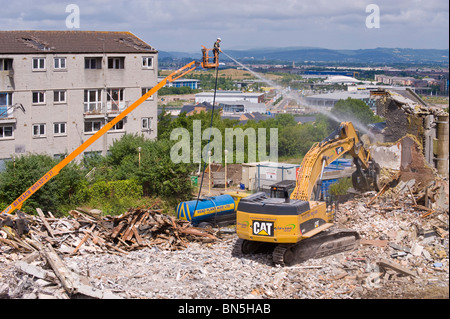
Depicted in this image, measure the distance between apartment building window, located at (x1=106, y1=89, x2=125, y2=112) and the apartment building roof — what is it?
2432 mm

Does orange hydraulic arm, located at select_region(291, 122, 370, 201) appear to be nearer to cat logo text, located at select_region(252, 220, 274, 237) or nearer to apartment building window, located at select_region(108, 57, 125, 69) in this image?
cat logo text, located at select_region(252, 220, 274, 237)

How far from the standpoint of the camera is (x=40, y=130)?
3262 cm

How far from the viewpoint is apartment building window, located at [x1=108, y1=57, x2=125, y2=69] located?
112 feet

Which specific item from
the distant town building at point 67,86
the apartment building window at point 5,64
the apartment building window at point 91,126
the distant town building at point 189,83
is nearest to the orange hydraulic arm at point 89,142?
the distant town building at point 67,86

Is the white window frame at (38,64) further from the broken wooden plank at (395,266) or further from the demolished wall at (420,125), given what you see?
the broken wooden plank at (395,266)

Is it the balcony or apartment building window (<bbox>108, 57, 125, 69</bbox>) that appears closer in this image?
the balcony

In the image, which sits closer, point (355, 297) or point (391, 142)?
point (355, 297)

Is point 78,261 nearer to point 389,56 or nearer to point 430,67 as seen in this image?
point 430,67

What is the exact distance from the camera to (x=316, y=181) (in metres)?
18.1

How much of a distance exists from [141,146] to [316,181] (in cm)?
1394

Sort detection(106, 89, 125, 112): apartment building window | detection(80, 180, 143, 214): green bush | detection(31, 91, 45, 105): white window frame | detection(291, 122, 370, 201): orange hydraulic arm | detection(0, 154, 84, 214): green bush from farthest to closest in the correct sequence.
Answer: detection(106, 89, 125, 112): apartment building window < detection(31, 91, 45, 105): white window frame < detection(80, 180, 143, 214): green bush < detection(0, 154, 84, 214): green bush < detection(291, 122, 370, 201): orange hydraulic arm

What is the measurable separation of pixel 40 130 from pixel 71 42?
5438 millimetres

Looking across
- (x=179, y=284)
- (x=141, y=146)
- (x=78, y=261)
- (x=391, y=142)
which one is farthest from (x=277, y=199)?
(x=141, y=146)

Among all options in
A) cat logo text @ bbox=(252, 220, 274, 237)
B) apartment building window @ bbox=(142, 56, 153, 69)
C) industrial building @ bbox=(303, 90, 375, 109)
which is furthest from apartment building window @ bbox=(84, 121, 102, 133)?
cat logo text @ bbox=(252, 220, 274, 237)
